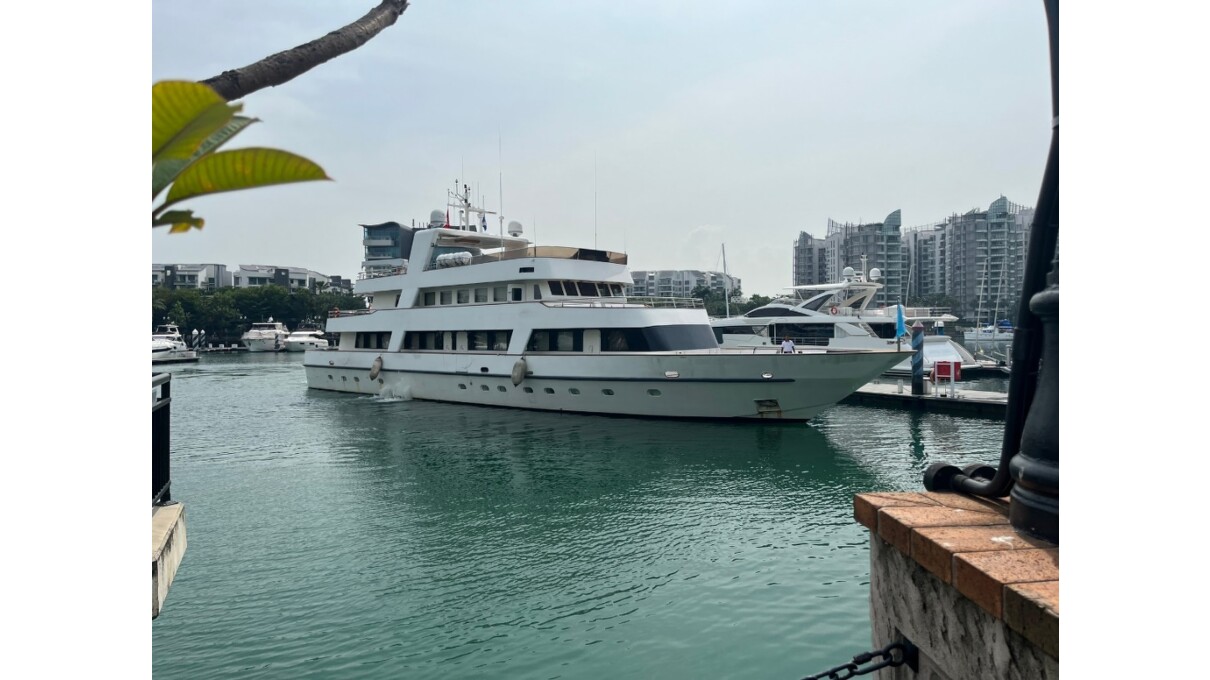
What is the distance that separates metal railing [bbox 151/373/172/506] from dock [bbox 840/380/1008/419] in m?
17.0

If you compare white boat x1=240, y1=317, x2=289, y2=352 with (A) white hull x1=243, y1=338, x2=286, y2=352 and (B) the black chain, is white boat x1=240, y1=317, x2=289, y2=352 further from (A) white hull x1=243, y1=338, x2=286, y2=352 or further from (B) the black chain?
(B) the black chain

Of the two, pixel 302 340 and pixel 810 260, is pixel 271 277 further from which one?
pixel 810 260

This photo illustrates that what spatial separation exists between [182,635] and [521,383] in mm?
13407

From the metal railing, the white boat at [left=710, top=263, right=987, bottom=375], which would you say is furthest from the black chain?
the white boat at [left=710, top=263, right=987, bottom=375]

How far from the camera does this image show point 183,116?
1.54 m

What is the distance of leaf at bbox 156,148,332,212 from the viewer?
1506 mm

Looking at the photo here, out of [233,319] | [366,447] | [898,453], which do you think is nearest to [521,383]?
[366,447]

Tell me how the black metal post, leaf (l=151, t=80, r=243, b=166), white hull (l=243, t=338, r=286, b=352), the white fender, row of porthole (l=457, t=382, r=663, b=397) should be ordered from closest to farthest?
leaf (l=151, t=80, r=243, b=166) < the black metal post < row of porthole (l=457, t=382, r=663, b=397) < the white fender < white hull (l=243, t=338, r=286, b=352)

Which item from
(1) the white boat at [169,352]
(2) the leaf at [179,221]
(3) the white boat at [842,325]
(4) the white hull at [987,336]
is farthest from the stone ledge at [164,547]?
(4) the white hull at [987,336]

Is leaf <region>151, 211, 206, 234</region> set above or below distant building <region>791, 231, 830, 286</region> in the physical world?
below

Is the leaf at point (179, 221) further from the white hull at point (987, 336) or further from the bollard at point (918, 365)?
the white hull at point (987, 336)

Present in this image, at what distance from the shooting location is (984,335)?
220ft

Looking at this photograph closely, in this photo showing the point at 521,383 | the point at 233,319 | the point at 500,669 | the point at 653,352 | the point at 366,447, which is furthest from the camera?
the point at 233,319
